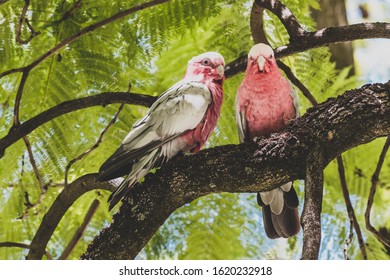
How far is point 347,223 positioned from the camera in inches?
86.3

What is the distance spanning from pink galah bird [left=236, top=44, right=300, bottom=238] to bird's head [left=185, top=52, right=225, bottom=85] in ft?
0.25

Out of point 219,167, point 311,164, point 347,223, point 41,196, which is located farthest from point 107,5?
point 347,223

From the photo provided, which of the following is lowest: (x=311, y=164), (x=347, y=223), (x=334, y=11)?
(x=311, y=164)

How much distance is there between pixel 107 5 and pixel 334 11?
1068 mm

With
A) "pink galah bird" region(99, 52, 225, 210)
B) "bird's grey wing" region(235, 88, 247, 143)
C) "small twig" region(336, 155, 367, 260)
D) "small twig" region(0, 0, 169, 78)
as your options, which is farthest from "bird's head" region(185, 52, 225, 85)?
"small twig" region(336, 155, 367, 260)

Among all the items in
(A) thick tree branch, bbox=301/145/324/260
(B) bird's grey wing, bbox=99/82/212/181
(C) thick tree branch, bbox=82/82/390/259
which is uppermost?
(B) bird's grey wing, bbox=99/82/212/181

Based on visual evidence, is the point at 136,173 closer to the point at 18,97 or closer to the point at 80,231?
the point at 18,97

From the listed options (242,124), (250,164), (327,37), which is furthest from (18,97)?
(327,37)

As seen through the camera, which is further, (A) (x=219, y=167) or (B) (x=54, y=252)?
(B) (x=54, y=252)

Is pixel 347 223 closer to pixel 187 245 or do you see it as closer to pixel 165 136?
pixel 187 245

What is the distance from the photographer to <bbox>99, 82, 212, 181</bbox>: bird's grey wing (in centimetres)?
155

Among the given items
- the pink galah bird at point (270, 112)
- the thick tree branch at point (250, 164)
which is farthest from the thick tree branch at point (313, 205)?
the pink galah bird at point (270, 112)

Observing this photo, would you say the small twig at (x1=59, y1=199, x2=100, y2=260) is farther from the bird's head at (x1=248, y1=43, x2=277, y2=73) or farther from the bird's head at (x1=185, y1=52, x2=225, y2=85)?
the bird's head at (x1=248, y1=43, x2=277, y2=73)

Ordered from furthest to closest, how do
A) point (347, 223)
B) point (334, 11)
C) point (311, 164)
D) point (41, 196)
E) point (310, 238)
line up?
point (334, 11)
point (347, 223)
point (41, 196)
point (311, 164)
point (310, 238)
